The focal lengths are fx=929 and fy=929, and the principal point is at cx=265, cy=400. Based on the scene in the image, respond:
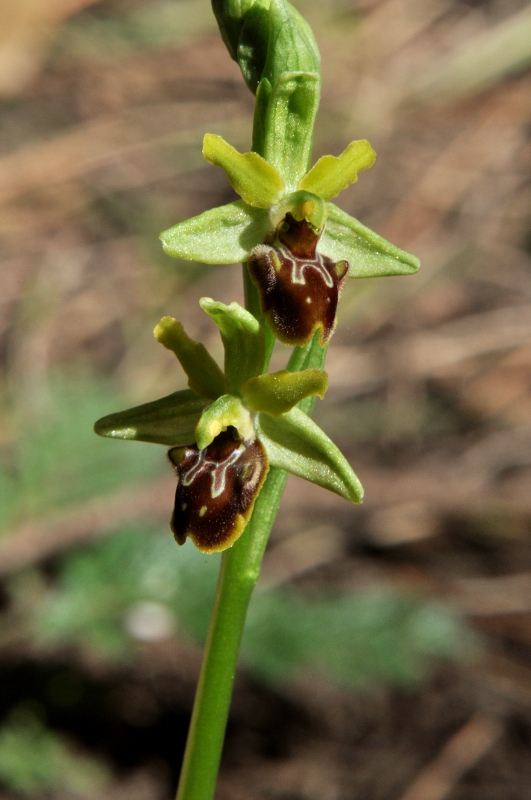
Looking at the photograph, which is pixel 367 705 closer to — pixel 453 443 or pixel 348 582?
pixel 348 582

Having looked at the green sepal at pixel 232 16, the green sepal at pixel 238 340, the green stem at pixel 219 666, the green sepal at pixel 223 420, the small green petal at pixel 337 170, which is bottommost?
the green stem at pixel 219 666

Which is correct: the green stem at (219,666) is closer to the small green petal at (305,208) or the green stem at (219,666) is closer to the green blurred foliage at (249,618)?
the small green petal at (305,208)

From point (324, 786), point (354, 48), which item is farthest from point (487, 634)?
point (354, 48)

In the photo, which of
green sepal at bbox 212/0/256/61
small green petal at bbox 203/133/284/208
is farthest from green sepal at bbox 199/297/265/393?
green sepal at bbox 212/0/256/61

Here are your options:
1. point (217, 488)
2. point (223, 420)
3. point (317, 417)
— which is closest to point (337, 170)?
point (223, 420)

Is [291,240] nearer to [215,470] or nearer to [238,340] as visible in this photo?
[238,340]

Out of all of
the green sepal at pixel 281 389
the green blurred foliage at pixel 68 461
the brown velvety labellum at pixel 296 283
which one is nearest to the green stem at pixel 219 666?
the green sepal at pixel 281 389
